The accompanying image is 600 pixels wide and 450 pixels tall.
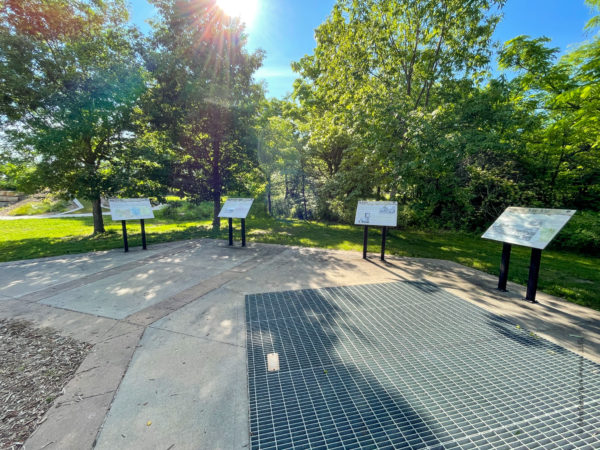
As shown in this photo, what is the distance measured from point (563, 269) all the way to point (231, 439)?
7932 mm

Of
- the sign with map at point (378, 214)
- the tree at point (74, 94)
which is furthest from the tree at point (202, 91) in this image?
the sign with map at point (378, 214)

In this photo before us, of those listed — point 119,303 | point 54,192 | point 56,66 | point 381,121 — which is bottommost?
point 119,303

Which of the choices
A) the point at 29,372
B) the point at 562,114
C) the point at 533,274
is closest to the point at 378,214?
the point at 533,274

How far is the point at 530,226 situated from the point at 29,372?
639 centimetres

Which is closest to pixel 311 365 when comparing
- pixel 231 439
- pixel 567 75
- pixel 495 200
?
pixel 231 439

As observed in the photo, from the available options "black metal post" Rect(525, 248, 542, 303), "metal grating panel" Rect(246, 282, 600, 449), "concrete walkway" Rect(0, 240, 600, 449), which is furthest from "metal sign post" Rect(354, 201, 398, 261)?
"metal grating panel" Rect(246, 282, 600, 449)

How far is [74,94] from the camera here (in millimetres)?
8281

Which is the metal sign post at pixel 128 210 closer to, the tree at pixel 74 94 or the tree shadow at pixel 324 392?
the tree at pixel 74 94

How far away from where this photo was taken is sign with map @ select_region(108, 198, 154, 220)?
654 centimetres

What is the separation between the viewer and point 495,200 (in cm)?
980

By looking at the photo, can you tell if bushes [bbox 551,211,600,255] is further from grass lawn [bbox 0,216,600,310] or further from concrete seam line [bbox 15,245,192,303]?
concrete seam line [bbox 15,245,192,303]

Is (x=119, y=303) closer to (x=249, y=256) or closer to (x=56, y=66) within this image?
(x=249, y=256)

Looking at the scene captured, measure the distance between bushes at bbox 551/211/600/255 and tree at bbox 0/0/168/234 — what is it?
1487 centimetres

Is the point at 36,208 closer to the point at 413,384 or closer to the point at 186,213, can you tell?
the point at 186,213
